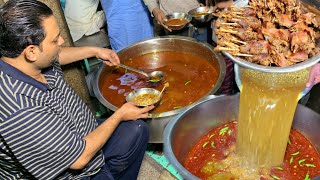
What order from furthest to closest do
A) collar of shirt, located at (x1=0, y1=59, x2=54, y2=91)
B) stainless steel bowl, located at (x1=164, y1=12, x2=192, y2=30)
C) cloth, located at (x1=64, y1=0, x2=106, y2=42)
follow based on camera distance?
cloth, located at (x1=64, y1=0, x2=106, y2=42) < stainless steel bowl, located at (x1=164, y1=12, x2=192, y2=30) < collar of shirt, located at (x1=0, y1=59, x2=54, y2=91)

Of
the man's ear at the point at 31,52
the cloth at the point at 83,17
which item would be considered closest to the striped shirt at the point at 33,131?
Answer: the man's ear at the point at 31,52

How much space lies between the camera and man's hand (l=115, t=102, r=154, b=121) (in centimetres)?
312

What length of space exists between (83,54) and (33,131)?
154 centimetres

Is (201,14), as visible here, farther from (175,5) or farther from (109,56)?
(109,56)

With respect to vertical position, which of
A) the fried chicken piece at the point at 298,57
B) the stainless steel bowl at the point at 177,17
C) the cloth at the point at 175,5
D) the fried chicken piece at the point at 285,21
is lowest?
the stainless steel bowl at the point at 177,17

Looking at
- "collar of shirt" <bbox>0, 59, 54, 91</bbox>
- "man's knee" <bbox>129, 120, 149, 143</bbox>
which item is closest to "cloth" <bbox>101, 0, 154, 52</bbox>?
"man's knee" <bbox>129, 120, 149, 143</bbox>

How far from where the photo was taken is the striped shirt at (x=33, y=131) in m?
2.36

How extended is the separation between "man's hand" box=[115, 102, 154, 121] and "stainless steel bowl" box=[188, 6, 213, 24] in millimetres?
1721

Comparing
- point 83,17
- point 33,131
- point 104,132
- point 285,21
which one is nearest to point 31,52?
point 33,131

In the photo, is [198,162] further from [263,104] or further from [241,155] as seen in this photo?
[263,104]

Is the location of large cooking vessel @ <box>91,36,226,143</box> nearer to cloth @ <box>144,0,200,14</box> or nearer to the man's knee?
the man's knee

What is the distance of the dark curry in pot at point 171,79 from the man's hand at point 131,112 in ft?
0.88

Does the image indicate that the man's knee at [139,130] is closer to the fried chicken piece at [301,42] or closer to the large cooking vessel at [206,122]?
the large cooking vessel at [206,122]

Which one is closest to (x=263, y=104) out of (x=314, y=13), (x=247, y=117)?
(x=247, y=117)
